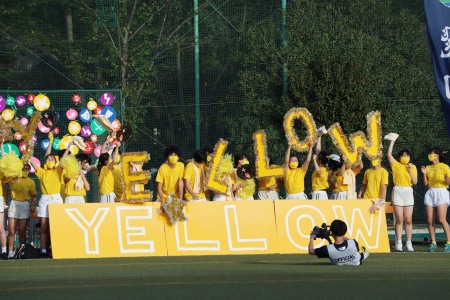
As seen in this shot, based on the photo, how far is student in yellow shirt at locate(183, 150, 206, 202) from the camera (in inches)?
869

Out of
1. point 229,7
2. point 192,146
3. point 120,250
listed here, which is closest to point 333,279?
point 120,250

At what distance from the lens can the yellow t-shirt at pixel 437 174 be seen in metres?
22.3

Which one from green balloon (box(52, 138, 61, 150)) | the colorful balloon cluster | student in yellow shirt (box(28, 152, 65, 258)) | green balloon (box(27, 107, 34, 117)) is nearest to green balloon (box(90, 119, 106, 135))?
the colorful balloon cluster

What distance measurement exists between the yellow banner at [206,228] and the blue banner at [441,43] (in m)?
2.49

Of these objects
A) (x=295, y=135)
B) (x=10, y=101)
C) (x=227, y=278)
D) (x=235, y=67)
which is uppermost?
(x=235, y=67)

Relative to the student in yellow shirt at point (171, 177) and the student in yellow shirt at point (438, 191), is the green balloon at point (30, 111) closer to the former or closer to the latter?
the student in yellow shirt at point (171, 177)

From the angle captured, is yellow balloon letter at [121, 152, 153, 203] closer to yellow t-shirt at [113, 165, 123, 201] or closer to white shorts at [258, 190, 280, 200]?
yellow t-shirt at [113, 165, 123, 201]

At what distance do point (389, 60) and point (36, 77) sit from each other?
35.3 feet

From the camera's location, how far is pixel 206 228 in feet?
70.5

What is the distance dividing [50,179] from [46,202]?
440 mm

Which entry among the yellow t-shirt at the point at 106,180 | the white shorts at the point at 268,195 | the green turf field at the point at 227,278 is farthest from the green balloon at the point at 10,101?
the green turf field at the point at 227,278

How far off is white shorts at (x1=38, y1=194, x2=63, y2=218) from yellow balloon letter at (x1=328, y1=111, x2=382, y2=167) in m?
5.25

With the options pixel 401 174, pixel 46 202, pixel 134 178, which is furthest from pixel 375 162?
pixel 46 202

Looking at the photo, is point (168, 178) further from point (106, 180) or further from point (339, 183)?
point (339, 183)
